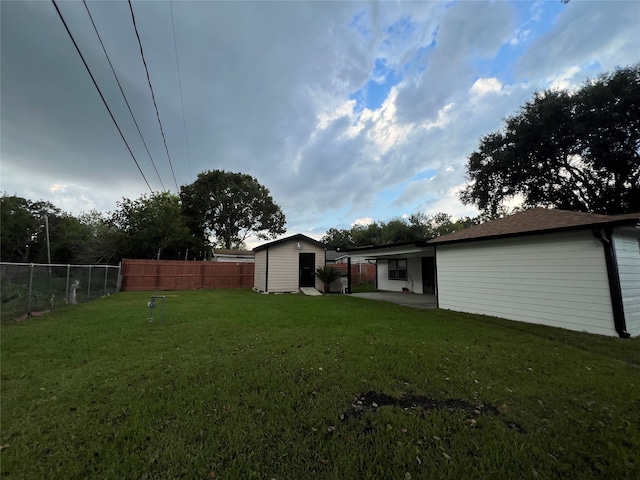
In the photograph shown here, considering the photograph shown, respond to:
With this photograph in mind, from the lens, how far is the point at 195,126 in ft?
35.2

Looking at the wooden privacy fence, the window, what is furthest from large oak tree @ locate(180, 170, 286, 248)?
the window

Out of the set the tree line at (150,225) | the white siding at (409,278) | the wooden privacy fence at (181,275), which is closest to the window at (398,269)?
the white siding at (409,278)

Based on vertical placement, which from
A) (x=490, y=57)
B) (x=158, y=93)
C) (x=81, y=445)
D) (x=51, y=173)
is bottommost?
(x=81, y=445)

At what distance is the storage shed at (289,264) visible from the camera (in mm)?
15164

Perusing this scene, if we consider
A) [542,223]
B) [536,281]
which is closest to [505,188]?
[542,223]

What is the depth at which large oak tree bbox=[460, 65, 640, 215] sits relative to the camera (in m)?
15.4

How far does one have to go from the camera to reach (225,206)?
1320 inches

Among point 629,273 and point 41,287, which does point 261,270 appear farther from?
point 629,273

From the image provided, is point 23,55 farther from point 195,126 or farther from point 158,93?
point 195,126

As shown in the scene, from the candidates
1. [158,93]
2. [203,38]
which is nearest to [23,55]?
[158,93]

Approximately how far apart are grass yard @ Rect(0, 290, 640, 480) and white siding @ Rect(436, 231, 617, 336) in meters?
1.18

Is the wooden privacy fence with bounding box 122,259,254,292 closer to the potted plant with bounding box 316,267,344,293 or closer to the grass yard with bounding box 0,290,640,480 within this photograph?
the potted plant with bounding box 316,267,344,293

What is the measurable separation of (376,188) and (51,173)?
17834 millimetres

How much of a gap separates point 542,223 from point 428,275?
8.43m
